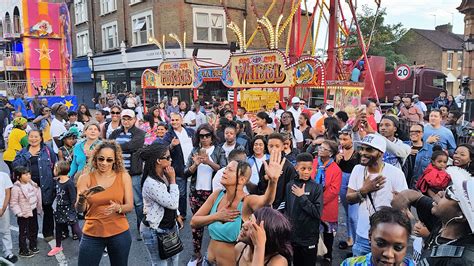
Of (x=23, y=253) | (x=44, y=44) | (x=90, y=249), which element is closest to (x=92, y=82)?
(x=44, y=44)

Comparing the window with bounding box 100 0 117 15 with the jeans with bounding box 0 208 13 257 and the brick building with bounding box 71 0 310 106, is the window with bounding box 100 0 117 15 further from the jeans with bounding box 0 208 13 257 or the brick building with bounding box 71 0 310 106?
the jeans with bounding box 0 208 13 257

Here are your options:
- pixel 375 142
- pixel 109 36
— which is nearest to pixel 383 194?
pixel 375 142

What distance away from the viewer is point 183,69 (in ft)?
49.4

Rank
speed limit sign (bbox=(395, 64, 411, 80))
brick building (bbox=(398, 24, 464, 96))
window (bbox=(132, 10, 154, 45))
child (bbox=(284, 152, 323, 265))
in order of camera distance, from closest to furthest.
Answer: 1. child (bbox=(284, 152, 323, 265))
2. speed limit sign (bbox=(395, 64, 411, 80))
3. window (bbox=(132, 10, 154, 45))
4. brick building (bbox=(398, 24, 464, 96))

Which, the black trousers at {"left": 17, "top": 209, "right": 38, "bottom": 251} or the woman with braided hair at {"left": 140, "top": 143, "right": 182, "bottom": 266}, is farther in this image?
the black trousers at {"left": 17, "top": 209, "right": 38, "bottom": 251}

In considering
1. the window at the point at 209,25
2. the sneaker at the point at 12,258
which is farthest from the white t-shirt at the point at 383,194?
the window at the point at 209,25

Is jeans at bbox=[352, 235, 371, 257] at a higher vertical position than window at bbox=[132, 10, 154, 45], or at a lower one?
lower

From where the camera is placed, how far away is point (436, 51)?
39.0 m

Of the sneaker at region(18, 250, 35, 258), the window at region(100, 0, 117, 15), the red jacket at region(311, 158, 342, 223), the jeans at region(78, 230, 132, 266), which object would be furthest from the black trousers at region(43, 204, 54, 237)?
the window at region(100, 0, 117, 15)

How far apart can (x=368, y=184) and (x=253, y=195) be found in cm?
99

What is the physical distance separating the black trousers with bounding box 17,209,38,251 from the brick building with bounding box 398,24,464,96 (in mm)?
39277

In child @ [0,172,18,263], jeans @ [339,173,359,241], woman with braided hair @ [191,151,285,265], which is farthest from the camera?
jeans @ [339,173,359,241]

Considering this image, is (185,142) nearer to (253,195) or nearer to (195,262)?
(195,262)

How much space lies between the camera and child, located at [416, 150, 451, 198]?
4137 millimetres
